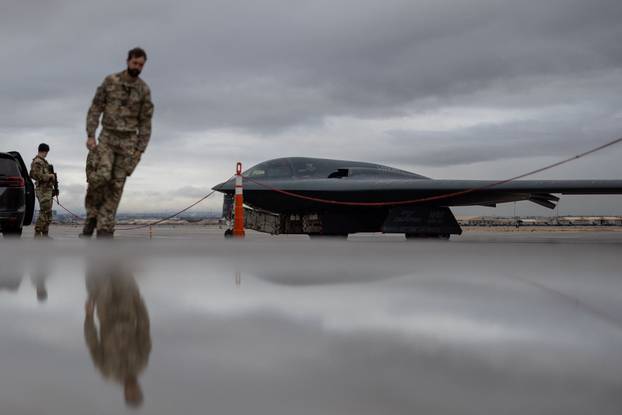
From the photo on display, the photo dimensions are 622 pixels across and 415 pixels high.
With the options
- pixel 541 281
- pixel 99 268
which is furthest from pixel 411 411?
pixel 99 268

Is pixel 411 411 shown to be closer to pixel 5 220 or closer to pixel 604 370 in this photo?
pixel 604 370

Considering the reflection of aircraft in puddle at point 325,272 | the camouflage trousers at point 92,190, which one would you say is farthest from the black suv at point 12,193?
the reflection of aircraft in puddle at point 325,272

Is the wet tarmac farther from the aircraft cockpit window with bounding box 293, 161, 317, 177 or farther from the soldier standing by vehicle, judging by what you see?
the aircraft cockpit window with bounding box 293, 161, 317, 177

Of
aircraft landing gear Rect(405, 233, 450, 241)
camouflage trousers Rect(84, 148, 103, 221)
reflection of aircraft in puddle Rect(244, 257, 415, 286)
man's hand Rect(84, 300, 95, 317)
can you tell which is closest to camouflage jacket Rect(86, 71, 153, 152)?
camouflage trousers Rect(84, 148, 103, 221)

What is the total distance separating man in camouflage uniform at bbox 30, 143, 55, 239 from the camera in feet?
35.3

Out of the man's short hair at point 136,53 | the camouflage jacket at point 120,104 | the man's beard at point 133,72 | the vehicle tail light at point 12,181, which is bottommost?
the vehicle tail light at point 12,181

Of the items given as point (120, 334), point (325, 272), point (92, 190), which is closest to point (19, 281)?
point (120, 334)

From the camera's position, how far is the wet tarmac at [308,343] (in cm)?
152

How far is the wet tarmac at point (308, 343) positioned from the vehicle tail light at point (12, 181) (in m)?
5.90

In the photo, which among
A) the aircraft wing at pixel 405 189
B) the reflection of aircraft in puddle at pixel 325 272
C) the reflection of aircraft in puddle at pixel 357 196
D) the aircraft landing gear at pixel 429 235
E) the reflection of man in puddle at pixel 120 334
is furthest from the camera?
the aircraft landing gear at pixel 429 235

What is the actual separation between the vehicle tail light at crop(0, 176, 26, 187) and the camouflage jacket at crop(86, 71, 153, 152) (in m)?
2.92

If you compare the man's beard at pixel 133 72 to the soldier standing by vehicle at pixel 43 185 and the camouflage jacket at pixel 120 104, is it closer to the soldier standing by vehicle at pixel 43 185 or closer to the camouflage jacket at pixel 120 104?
the camouflage jacket at pixel 120 104

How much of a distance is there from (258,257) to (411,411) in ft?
13.2

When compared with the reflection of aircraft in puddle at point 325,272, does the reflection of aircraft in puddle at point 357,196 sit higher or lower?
higher
